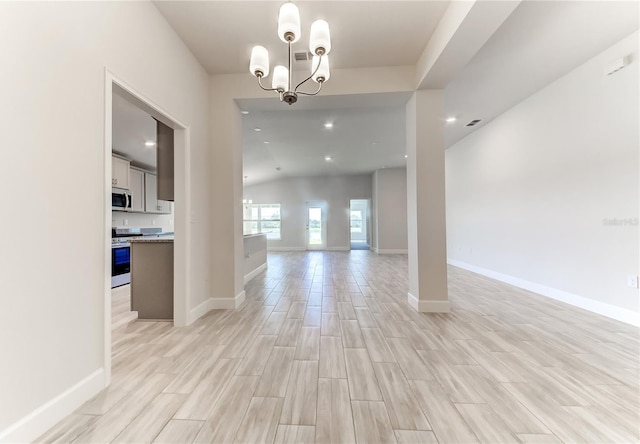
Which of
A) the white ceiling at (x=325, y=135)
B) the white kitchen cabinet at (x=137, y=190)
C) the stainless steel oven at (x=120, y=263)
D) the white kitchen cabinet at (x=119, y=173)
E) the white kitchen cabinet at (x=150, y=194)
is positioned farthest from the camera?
the white kitchen cabinet at (x=150, y=194)

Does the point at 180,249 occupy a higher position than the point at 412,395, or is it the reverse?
the point at 180,249

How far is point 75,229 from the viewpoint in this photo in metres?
1.38

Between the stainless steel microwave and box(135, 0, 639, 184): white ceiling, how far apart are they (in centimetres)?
285

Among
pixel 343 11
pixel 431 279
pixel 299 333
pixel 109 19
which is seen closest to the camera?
pixel 109 19

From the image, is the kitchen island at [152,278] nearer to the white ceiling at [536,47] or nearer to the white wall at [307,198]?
the white ceiling at [536,47]

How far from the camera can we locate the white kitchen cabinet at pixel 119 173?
448cm

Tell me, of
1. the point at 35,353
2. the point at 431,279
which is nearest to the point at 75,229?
the point at 35,353

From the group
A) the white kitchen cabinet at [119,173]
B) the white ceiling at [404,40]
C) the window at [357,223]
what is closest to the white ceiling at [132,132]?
the white kitchen cabinet at [119,173]

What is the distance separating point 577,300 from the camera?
2936 mm

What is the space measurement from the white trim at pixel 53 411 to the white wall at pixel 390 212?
300 inches

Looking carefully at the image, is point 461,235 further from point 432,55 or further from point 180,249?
point 180,249

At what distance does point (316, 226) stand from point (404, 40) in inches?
304

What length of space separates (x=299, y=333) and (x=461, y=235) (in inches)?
185

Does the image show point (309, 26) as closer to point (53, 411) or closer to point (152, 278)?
point (152, 278)
